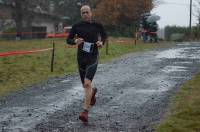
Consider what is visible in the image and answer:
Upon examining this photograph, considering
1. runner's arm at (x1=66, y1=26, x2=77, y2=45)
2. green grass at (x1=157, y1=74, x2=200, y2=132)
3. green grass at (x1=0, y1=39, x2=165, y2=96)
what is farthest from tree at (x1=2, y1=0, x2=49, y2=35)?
runner's arm at (x1=66, y1=26, x2=77, y2=45)

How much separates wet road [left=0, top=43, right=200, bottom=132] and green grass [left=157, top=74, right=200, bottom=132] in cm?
21

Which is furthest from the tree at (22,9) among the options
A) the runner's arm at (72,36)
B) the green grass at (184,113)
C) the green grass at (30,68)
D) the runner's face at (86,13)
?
the runner's face at (86,13)

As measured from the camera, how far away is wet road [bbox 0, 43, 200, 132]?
839 cm

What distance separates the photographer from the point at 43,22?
6175 centimetres

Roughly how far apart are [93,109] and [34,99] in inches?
74.2

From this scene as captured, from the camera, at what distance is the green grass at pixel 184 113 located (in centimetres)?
798

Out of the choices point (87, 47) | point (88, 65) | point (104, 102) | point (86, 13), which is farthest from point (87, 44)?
point (104, 102)

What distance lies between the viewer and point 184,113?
9.03 meters

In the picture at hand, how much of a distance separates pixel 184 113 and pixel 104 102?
2.06 meters

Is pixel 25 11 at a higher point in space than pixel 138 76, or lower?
higher

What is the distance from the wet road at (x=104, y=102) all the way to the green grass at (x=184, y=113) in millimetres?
209

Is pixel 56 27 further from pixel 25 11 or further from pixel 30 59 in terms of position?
pixel 30 59

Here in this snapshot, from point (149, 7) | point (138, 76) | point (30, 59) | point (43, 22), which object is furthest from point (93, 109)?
point (43, 22)

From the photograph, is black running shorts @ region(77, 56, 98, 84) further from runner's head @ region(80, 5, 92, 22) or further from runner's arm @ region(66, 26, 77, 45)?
runner's head @ region(80, 5, 92, 22)
